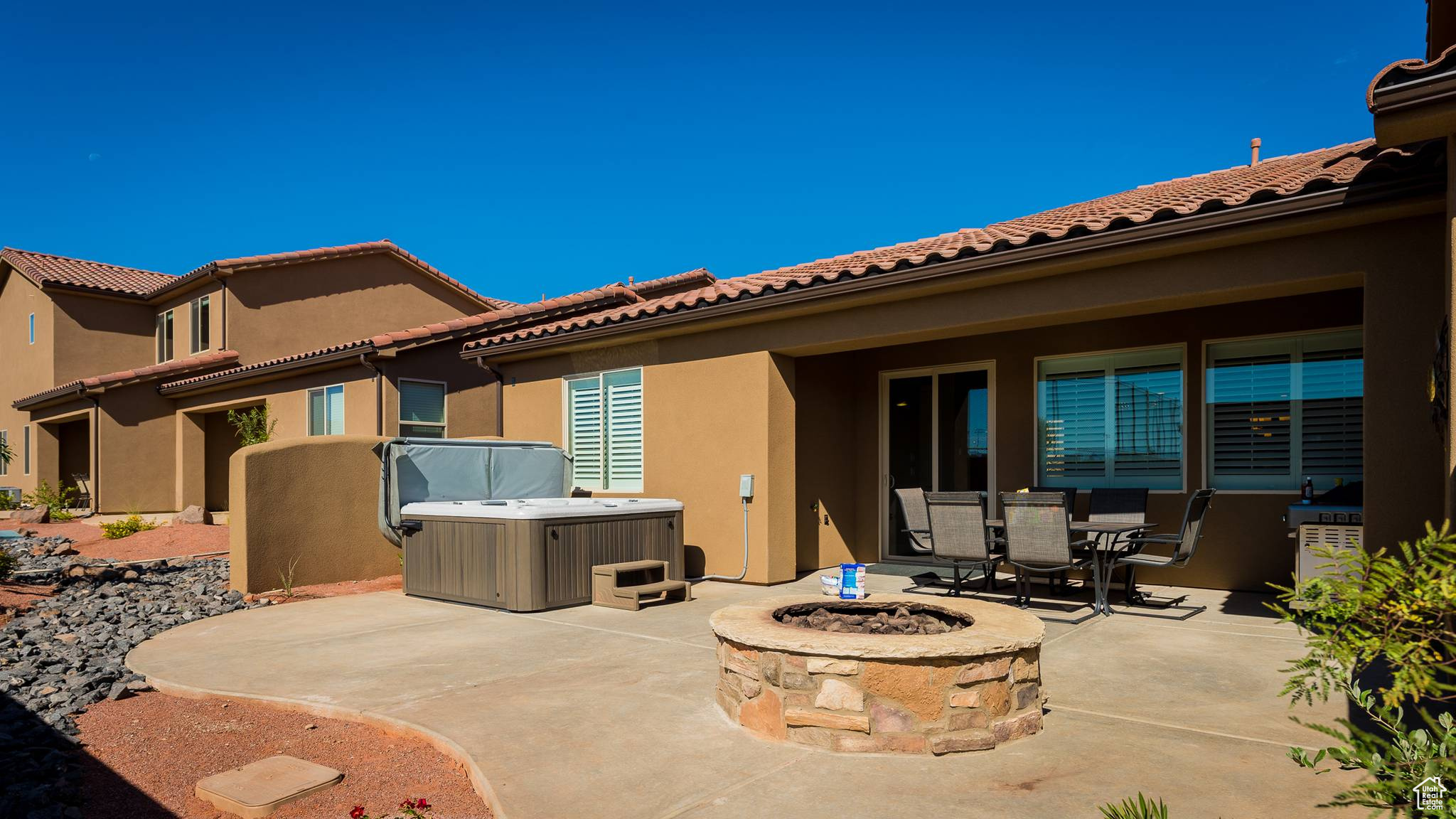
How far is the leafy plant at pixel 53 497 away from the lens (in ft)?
61.5

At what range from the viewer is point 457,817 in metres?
3.24

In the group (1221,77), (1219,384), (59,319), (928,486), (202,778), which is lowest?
(202,778)

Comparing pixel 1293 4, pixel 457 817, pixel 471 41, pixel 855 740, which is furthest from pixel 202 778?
pixel 1293 4

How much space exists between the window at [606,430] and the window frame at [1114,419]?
4.26 meters

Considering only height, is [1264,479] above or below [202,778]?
above

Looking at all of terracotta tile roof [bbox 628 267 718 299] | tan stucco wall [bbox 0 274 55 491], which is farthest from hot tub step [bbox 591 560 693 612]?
tan stucco wall [bbox 0 274 55 491]

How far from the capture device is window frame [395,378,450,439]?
13.1 metres

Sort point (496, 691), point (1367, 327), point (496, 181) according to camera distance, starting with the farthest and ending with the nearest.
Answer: point (496, 181) < point (1367, 327) < point (496, 691)

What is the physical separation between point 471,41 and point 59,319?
43.0 ft

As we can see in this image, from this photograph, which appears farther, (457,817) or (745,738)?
(745,738)

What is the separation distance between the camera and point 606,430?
33.7 ft

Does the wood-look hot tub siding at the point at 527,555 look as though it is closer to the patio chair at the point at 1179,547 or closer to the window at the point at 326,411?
the patio chair at the point at 1179,547

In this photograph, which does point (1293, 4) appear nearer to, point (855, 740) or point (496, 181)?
point (855, 740)

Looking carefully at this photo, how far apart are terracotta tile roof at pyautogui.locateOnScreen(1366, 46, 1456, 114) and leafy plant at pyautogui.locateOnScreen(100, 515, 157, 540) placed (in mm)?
15865
